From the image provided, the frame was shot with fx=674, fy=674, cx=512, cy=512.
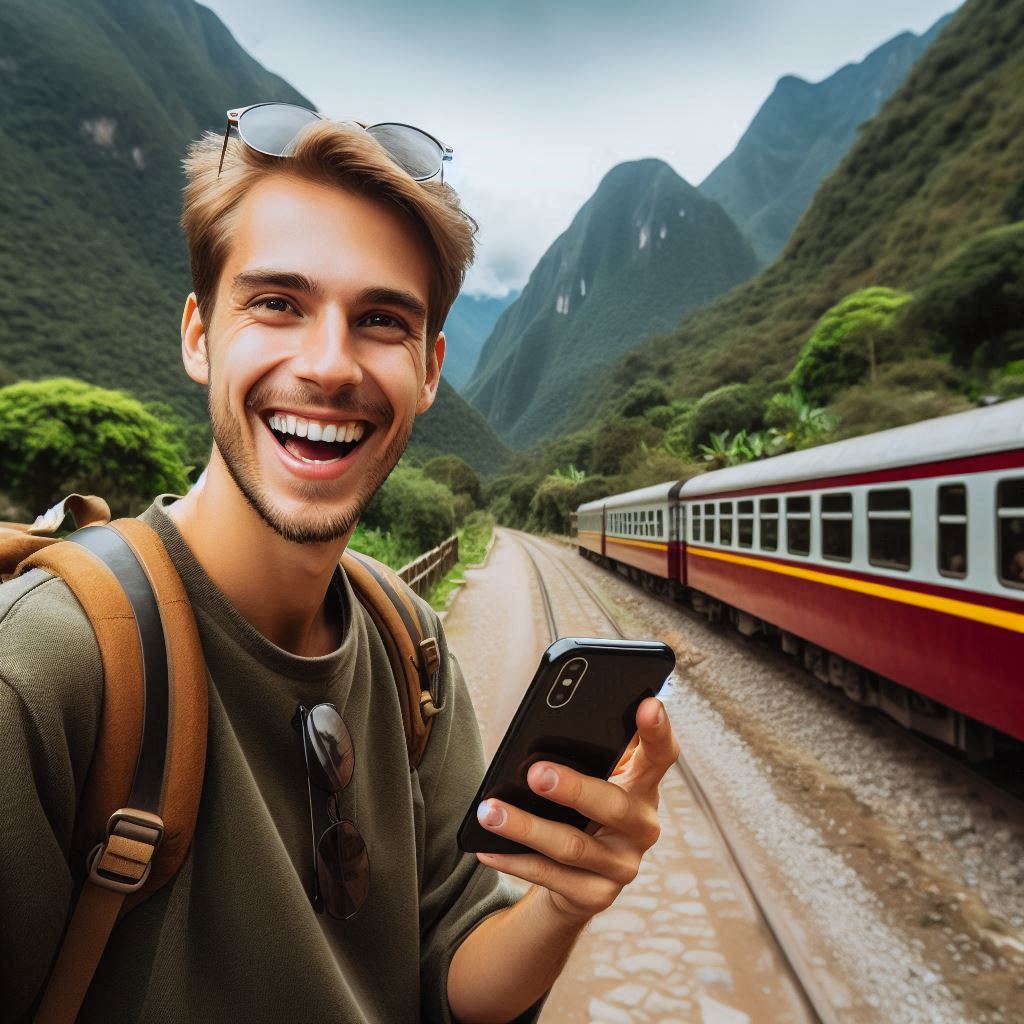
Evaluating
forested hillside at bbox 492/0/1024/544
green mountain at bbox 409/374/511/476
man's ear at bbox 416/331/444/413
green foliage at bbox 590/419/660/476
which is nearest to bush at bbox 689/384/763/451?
forested hillside at bbox 492/0/1024/544

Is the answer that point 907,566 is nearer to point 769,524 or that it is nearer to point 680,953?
point 769,524

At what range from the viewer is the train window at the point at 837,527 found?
23.1ft

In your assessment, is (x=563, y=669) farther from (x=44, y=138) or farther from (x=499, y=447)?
(x=499, y=447)

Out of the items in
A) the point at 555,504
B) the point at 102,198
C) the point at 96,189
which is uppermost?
the point at 96,189

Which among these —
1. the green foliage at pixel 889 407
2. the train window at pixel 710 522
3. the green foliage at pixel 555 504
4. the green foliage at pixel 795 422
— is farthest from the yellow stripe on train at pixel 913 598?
the green foliage at pixel 555 504

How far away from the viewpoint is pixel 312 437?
4.00 feet

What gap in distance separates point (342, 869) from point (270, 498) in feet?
2.14

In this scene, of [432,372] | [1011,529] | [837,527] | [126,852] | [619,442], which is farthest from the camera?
[619,442]

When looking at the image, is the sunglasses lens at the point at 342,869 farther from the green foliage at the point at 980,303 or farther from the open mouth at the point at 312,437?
the green foliage at the point at 980,303

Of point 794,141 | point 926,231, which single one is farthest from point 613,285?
point 926,231

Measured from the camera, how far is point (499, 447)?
113m

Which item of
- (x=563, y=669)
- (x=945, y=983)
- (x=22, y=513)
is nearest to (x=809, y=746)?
(x=945, y=983)

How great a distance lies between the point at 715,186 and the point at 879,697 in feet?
695

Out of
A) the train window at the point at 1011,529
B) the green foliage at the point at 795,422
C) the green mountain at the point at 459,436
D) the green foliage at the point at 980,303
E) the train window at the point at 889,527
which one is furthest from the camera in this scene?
the green mountain at the point at 459,436
